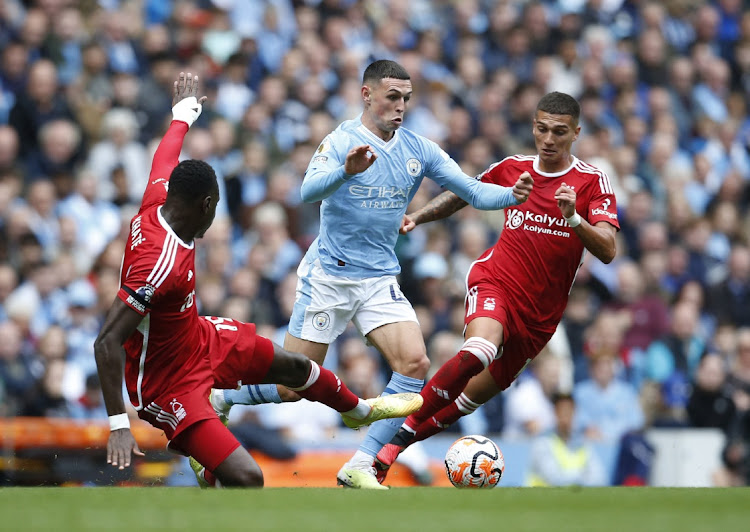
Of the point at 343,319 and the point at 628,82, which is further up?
the point at 628,82

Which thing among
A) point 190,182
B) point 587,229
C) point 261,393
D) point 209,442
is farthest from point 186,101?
point 587,229

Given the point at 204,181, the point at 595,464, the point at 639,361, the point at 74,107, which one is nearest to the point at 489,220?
the point at 639,361

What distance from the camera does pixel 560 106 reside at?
9.04m

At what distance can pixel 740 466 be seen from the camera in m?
12.8

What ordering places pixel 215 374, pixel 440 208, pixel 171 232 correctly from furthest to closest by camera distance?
pixel 440 208, pixel 215 374, pixel 171 232

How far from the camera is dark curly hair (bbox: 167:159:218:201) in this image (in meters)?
7.69

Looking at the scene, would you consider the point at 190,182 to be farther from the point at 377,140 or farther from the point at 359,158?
the point at 377,140

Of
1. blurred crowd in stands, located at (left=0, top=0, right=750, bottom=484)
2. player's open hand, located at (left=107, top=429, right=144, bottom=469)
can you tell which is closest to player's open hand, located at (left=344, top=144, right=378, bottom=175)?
player's open hand, located at (left=107, top=429, right=144, bottom=469)

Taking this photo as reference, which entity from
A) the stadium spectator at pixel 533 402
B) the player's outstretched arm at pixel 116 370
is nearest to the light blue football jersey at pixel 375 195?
the player's outstretched arm at pixel 116 370

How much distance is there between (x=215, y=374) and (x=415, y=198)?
21.0 ft

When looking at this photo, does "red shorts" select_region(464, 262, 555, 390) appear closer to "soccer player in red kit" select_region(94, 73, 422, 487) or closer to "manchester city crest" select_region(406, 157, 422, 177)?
"manchester city crest" select_region(406, 157, 422, 177)

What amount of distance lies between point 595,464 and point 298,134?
17.1ft

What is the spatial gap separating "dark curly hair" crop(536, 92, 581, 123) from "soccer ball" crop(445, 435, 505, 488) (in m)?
2.53

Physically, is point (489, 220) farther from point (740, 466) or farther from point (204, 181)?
point (204, 181)
